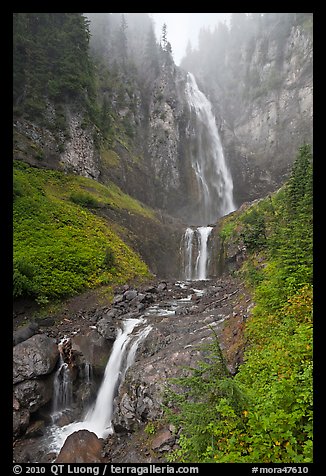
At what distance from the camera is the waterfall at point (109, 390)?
28.0 feet

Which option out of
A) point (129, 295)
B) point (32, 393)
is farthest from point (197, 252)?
point (32, 393)

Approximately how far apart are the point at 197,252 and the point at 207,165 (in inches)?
830

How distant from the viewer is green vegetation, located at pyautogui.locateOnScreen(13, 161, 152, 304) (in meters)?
13.9

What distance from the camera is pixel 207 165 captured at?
141 ft

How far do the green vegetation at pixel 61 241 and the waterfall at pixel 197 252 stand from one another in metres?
6.43

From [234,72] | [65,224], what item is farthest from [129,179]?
[234,72]

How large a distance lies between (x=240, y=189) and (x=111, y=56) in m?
31.3

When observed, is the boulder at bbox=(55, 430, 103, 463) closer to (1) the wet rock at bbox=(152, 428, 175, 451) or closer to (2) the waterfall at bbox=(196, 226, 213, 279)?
(1) the wet rock at bbox=(152, 428, 175, 451)

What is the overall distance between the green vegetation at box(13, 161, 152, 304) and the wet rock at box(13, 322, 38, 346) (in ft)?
5.49

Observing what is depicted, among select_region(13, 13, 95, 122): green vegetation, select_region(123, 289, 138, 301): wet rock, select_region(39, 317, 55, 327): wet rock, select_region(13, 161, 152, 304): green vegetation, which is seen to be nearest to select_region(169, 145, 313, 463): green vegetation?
select_region(39, 317, 55, 327): wet rock

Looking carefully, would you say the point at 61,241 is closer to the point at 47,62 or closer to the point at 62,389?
the point at 62,389

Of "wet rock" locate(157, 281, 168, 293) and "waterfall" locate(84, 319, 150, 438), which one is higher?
"wet rock" locate(157, 281, 168, 293)

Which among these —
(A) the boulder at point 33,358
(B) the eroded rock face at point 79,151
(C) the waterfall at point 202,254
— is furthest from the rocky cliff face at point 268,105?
(A) the boulder at point 33,358

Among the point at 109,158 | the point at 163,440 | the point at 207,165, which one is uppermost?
the point at 207,165
